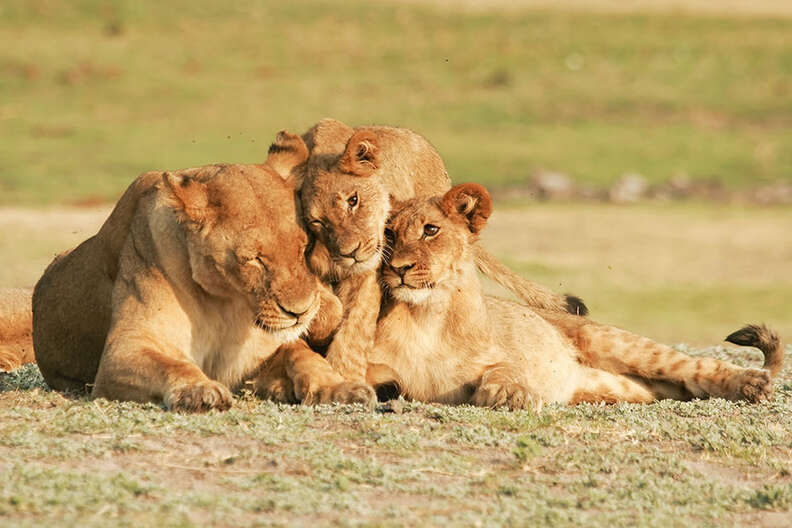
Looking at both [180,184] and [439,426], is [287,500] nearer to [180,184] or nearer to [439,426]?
[439,426]

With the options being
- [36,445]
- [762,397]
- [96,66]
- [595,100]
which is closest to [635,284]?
[762,397]

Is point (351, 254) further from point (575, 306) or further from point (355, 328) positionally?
point (575, 306)

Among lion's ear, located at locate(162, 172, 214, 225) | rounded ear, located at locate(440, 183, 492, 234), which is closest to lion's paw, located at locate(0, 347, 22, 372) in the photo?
lion's ear, located at locate(162, 172, 214, 225)

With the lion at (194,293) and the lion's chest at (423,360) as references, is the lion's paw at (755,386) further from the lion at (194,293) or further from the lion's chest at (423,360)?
the lion at (194,293)

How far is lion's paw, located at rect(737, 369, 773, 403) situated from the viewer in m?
7.11

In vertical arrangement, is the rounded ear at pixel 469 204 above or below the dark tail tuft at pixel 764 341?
above

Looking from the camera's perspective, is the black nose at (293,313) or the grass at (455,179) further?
the black nose at (293,313)

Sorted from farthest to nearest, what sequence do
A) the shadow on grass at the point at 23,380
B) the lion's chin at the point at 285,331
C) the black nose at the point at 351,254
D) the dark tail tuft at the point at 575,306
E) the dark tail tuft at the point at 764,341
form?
1. the dark tail tuft at the point at 575,306
2. the dark tail tuft at the point at 764,341
3. the shadow on grass at the point at 23,380
4. the black nose at the point at 351,254
5. the lion's chin at the point at 285,331

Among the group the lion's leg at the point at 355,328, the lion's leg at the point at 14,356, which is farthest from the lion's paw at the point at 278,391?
the lion's leg at the point at 14,356

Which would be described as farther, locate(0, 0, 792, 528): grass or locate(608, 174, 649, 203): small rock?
locate(608, 174, 649, 203): small rock

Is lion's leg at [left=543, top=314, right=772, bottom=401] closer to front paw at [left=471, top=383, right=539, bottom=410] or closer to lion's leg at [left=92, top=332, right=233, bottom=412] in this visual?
front paw at [left=471, top=383, right=539, bottom=410]

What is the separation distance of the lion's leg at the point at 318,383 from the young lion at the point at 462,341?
34cm

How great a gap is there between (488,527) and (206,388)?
1.86m

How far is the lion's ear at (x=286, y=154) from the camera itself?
6461mm
